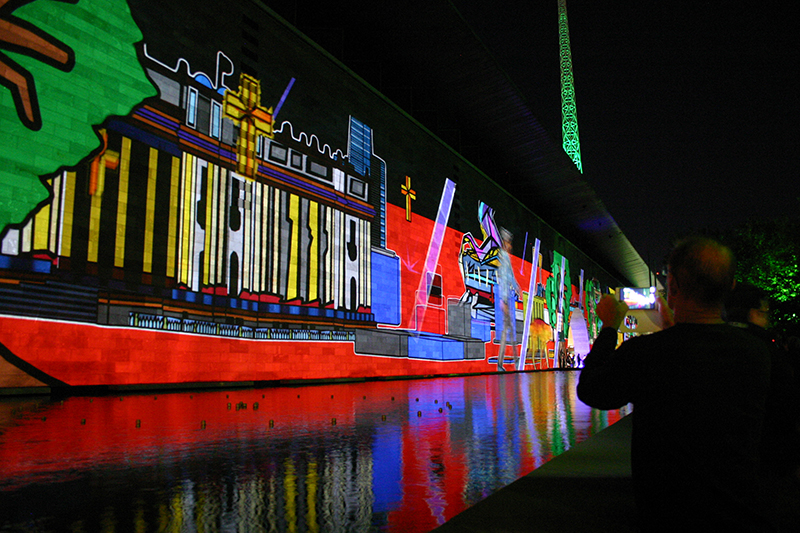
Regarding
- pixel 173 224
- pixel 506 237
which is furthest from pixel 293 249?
pixel 506 237

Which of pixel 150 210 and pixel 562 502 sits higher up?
pixel 150 210

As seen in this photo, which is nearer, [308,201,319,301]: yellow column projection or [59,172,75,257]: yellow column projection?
[59,172,75,257]: yellow column projection

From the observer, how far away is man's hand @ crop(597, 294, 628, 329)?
1828 mm

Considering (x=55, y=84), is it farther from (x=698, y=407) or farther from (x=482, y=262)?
(x=482, y=262)

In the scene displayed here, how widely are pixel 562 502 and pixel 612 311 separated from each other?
1.47 meters

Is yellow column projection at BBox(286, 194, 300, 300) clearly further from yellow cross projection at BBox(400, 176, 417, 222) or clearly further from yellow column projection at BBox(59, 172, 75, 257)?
yellow cross projection at BBox(400, 176, 417, 222)

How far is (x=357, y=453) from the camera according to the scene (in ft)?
14.4

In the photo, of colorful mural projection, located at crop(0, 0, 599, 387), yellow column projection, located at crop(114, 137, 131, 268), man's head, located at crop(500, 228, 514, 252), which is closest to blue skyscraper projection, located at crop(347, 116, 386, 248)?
colorful mural projection, located at crop(0, 0, 599, 387)

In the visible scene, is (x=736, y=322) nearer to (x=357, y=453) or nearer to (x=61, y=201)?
(x=357, y=453)

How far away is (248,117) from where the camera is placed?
46.1 ft

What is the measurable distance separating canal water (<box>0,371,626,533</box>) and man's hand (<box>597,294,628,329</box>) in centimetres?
124

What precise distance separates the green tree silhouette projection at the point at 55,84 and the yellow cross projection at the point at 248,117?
2.43 metres

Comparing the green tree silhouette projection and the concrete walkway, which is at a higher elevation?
the green tree silhouette projection

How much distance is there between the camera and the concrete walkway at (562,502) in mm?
2496
